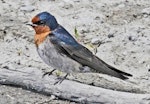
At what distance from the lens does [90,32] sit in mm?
7086

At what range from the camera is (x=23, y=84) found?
577 centimetres

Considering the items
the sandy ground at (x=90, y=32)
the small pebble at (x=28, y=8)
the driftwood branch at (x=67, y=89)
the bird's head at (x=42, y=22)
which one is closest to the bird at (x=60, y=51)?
A: the bird's head at (x=42, y=22)

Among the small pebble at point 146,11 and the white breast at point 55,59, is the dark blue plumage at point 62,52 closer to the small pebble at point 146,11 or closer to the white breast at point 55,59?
the white breast at point 55,59

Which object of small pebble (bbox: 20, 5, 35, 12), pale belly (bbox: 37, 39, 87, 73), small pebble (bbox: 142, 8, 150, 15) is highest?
small pebble (bbox: 142, 8, 150, 15)

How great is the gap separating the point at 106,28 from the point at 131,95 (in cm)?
187

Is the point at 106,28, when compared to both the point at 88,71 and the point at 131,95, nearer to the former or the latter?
the point at 88,71

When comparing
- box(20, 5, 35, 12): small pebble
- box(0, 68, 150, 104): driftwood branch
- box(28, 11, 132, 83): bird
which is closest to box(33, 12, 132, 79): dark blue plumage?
box(28, 11, 132, 83): bird

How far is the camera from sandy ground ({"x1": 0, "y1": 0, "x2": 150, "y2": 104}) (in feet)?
20.7

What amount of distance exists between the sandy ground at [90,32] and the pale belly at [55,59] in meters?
0.34

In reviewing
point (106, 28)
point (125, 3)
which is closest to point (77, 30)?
point (106, 28)

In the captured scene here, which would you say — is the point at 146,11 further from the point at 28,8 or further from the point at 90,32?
the point at 28,8

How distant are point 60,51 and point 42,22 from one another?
12.3 inches

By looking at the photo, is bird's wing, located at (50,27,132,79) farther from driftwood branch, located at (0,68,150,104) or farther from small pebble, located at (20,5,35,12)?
small pebble, located at (20,5,35,12)

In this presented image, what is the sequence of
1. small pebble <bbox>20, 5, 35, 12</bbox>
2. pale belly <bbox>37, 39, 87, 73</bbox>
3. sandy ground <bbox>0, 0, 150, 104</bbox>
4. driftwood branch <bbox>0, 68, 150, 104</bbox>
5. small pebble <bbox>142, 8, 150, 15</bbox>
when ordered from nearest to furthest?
driftwood branch <bbox>0, 68, 150, 104</bbox>
pale belly <bbox>37, 39, 87, 73</bbox>
sandy ground <bbox>0, 0, 150, 104</bbox>
small pebble <bbox>142, 8, 150, 15</bbox>
small pebble <bbox>20, 5, 35, 12</bbox>
